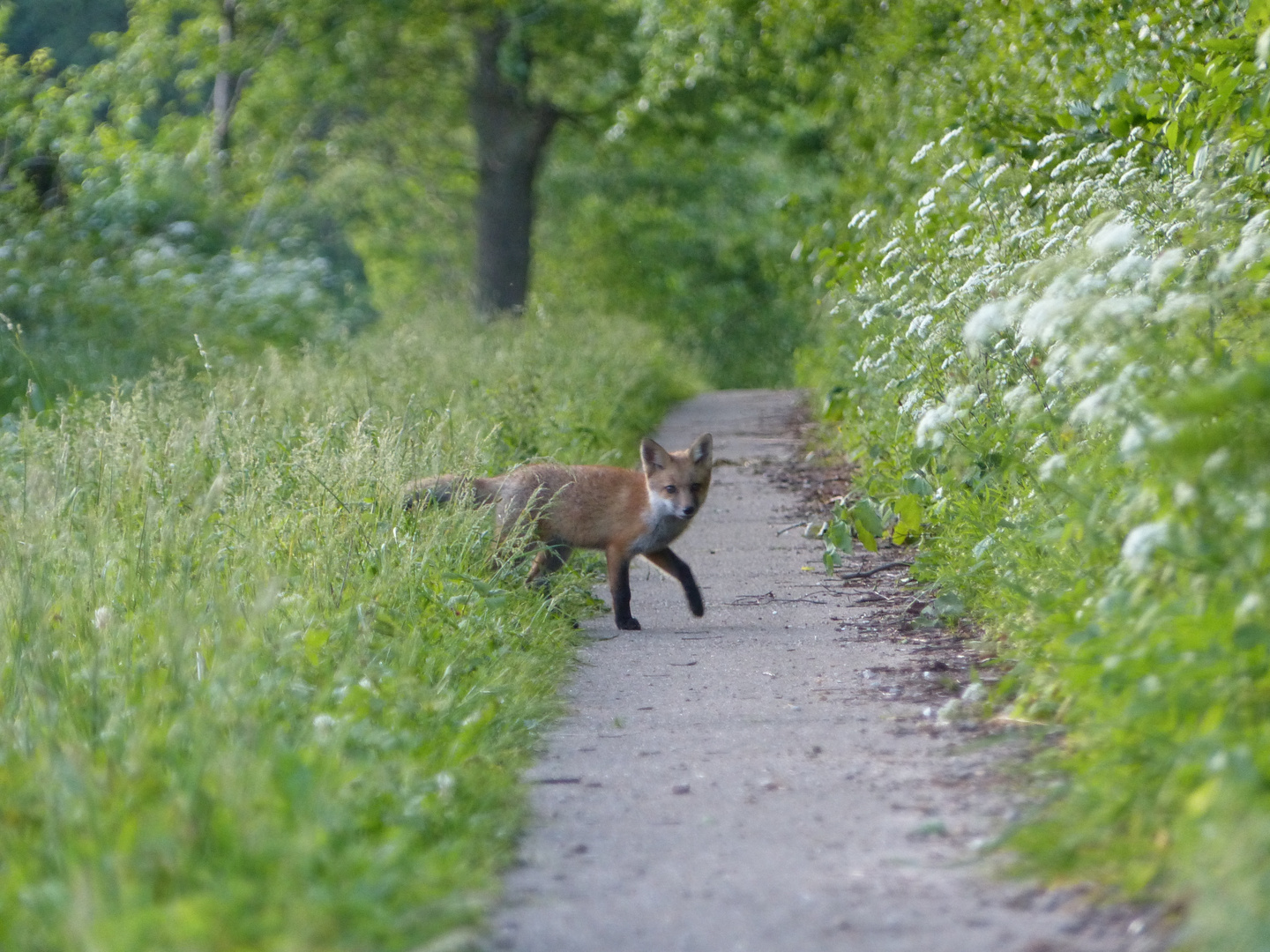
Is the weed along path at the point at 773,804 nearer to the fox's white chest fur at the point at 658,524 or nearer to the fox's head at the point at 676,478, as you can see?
the fox's white chest fur at the point at 658,524

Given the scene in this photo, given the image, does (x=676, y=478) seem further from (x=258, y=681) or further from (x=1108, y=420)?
(x=1108, y=420)

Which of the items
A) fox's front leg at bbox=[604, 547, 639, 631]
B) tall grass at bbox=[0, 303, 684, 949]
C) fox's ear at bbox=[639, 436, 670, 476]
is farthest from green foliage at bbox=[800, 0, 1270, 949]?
tall grass at bbox=[0, 303, 684, 949]

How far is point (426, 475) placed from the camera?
7328mm

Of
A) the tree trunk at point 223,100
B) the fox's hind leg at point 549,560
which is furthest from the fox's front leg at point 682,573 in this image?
the tree trunk at point 223,100

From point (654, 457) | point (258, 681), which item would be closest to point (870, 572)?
point (654, 457)

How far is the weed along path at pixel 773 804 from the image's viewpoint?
10.6 ft

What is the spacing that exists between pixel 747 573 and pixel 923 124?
19.1ft

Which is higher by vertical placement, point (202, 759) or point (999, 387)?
point (999, 387)

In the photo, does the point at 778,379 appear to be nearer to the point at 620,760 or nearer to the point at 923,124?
the point at 923,124

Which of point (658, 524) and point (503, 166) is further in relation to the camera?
point (503, 166)

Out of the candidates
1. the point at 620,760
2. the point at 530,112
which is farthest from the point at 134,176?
the point at 620,760

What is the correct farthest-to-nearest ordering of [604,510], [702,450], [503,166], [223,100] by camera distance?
[223,100]
[503,166]
[702,450]
[604,510]

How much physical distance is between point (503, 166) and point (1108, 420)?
2044 centimetres

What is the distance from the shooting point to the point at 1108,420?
406 centimetres
